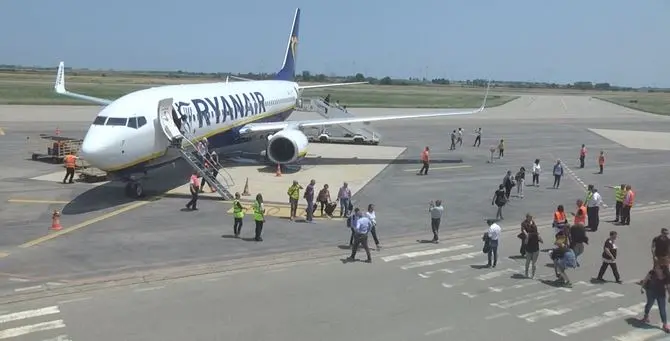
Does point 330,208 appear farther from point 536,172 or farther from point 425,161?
point 536,172

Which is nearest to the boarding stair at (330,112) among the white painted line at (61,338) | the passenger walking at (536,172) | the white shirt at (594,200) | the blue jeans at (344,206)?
the passenger walking at (536,172)

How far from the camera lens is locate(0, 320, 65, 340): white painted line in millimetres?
11608

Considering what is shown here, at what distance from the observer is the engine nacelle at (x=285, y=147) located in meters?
32.5

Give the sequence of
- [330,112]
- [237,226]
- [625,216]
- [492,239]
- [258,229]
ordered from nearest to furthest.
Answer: [492,239] < [258,229] < [237,226] < [625,216] < [330,112]

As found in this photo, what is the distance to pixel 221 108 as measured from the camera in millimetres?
32031

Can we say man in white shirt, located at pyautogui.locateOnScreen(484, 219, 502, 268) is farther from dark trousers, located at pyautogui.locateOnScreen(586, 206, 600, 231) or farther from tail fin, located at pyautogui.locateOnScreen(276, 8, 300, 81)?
tail fin, located at pyautogui.locateOnScreen(276, 8, 300, 81)

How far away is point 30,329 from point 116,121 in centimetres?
1355

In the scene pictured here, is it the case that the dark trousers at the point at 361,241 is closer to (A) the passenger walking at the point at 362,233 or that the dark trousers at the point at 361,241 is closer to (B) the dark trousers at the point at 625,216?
(A) the passenger walking at the point at 362,233

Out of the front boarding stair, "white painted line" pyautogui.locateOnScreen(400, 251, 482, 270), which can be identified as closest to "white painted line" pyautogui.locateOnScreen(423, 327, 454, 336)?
"white painted line" pyautogui.locateOnScreen(400, 251, 482, 270)

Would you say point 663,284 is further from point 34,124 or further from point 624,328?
point 34,124

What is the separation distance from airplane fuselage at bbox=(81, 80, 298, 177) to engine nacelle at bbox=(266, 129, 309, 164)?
2.48m

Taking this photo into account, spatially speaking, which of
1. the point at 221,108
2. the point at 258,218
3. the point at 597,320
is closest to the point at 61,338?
the point at 258,218

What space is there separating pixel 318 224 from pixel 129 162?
309 inches

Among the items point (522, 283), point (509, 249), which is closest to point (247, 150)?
point (509, 249)
